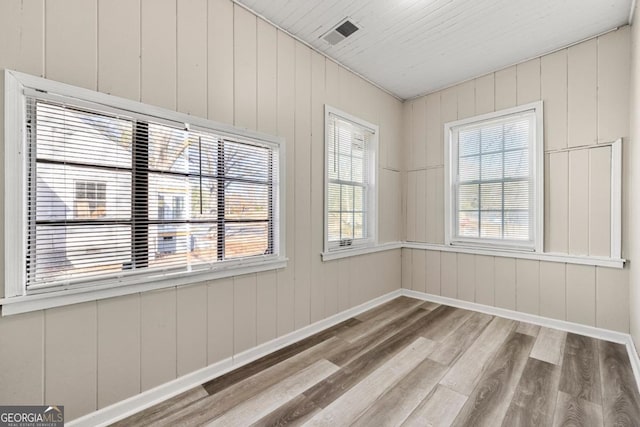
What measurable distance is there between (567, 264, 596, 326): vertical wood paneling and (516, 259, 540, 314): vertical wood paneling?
0.26 meters

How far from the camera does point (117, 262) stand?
1.65 metres

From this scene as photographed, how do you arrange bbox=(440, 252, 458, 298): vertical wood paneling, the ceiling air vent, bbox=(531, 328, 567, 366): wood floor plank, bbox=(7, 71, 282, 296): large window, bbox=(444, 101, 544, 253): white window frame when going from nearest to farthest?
bbox=(7, 71, 282, 296): large window
bbox=(531, 328, 567, 366): wood floor plank
the ceiling air vent
bbox=(444, 101, 544, 253): white window frame
bbox=(440, 252, 458, 298): vertical wood paneling

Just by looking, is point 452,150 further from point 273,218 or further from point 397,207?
point 273,218

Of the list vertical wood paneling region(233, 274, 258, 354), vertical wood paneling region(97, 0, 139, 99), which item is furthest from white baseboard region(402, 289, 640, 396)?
vertical wood paneling region(97, 0, 139, 99)

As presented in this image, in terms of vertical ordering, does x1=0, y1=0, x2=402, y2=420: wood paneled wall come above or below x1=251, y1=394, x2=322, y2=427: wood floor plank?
above

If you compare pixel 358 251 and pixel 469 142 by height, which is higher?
pixel 469 142

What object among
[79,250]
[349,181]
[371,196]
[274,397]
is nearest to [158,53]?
[79,250]

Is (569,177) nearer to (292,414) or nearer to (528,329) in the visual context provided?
(528,329)

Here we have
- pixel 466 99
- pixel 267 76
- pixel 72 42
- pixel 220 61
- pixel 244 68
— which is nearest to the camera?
pixel 72 42

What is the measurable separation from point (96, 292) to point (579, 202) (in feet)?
13.5

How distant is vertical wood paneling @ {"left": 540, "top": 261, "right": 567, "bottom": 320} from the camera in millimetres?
2867

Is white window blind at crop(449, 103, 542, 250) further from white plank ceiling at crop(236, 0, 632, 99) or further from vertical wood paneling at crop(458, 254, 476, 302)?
white plank ceiling at crop(236, 0, 632, 99)

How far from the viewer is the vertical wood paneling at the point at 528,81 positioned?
2990 millimetres

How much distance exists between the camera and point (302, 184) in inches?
106
